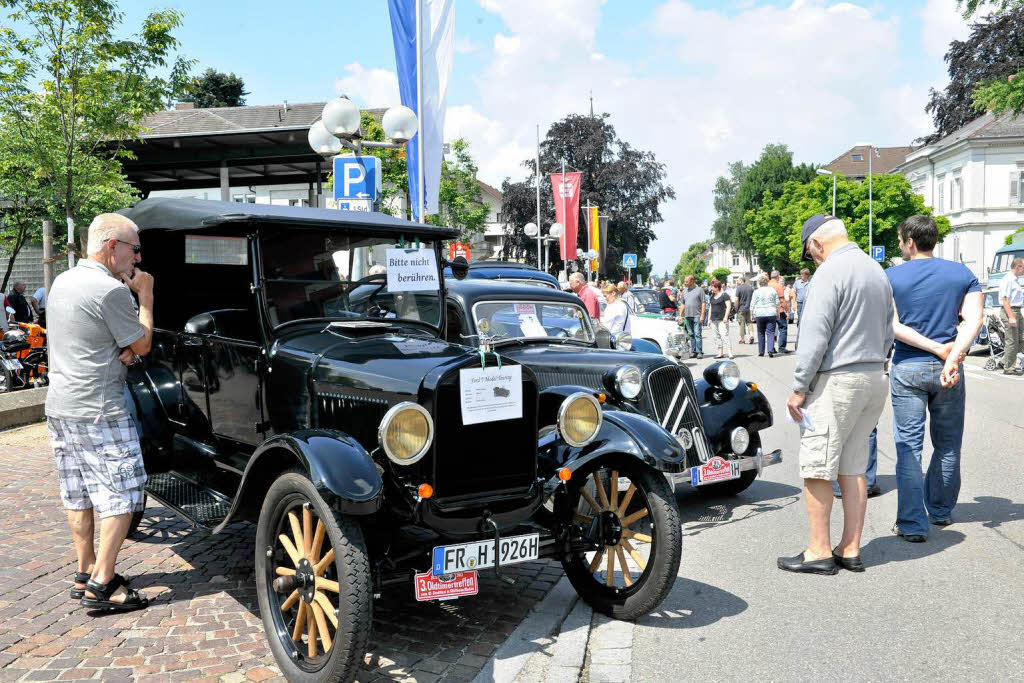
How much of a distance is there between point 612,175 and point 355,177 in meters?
47.7

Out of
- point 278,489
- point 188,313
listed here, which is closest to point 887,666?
point 278,489

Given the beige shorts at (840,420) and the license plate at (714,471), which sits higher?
the beige shorts at (840,420)

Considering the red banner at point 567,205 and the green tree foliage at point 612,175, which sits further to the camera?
the green tree foliage at point 612,175

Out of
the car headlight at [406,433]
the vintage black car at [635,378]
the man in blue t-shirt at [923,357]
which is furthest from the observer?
the vintage black car at [635,378]

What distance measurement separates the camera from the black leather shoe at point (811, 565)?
4883mm

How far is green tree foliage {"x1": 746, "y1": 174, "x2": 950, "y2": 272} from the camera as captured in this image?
198ft

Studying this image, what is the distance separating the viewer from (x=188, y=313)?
5.69 m

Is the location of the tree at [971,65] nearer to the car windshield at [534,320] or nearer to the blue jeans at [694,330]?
the blue jeans at [694,330]

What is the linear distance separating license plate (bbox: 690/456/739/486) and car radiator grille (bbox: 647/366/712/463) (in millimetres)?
170

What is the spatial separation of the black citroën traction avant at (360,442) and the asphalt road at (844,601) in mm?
414

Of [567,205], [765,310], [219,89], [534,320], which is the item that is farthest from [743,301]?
[219,89]

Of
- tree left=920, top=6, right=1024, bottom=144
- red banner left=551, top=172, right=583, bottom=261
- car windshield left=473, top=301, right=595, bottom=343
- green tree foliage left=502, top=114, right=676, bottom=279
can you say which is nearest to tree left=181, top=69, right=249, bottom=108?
A: green tree foliage left=502, top=114, right=676, bottom=279

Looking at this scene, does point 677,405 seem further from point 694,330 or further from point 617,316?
point 694,330

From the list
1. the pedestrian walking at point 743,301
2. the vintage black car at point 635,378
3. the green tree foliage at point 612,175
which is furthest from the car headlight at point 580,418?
the green tree foliage at point 612,175
